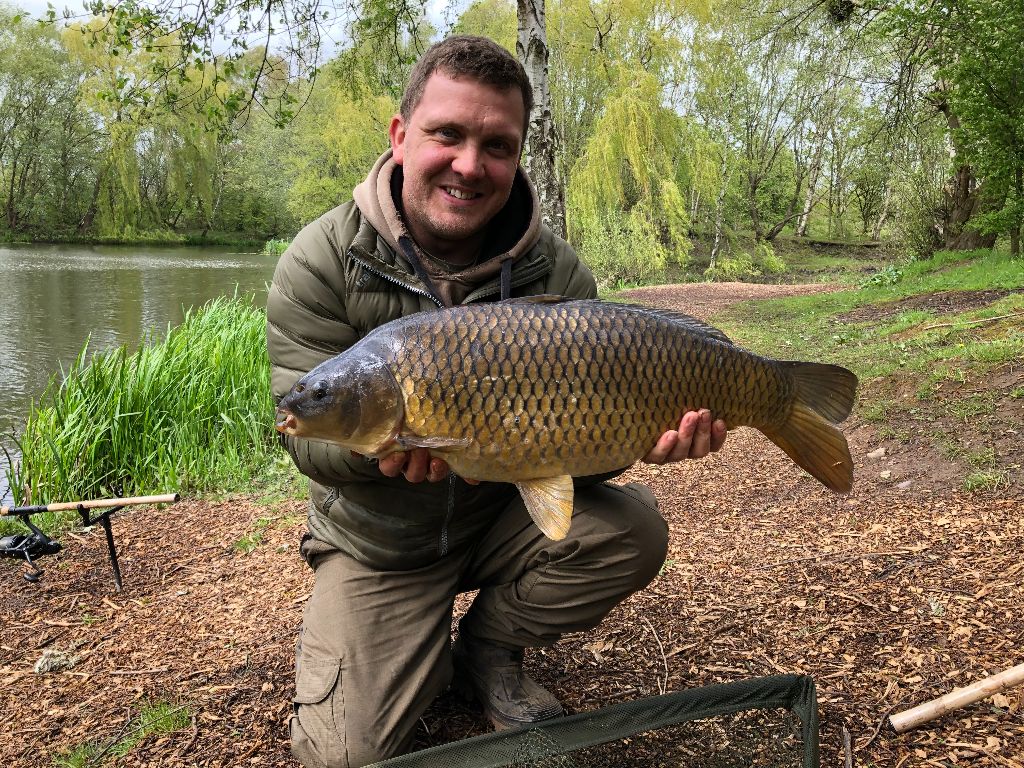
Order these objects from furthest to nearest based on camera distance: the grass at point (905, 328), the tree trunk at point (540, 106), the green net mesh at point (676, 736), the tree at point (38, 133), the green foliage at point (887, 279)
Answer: the tree at point (38, 133)
the green foliage at point (887, 279)
the tree trunk at point (540, 106)
the grass at point (905, 328)
the green net mesh at point (676, 736)

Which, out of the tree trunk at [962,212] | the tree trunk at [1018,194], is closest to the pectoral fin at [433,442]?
the tree trunk at [1018,194]

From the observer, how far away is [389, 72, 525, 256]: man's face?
1.51 meters

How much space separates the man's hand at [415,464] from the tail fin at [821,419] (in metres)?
0.64

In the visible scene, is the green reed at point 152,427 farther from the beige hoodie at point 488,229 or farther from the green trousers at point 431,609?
the beige hoodie at point 488,229

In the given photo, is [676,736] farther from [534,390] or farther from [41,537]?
[41,537]

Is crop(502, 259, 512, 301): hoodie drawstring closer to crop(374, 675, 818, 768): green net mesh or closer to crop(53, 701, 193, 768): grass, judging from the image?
crop(374, 675, 818, 768): green net mesh

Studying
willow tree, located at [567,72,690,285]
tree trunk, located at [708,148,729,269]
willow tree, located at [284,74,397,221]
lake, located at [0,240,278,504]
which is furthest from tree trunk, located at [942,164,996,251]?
willow tree, located at [284,74,397,221]

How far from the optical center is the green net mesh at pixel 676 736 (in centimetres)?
119

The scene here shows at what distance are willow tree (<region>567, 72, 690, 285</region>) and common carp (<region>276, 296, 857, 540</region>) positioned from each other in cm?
1076

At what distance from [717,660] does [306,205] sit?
86.0 feet

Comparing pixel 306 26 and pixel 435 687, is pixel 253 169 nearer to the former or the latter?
pixel 306 26

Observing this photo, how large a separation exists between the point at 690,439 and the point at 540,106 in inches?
163

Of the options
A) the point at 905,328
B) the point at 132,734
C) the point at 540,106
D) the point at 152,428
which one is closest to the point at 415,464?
the point at 132,734

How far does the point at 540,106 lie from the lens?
5.02 meters
